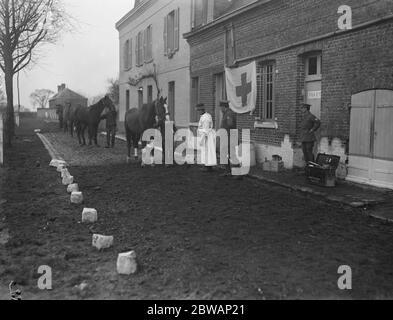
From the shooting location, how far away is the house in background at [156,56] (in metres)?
21.7

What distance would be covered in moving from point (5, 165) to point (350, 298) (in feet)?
42.4

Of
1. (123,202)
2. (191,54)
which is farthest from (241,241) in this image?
(191,54)

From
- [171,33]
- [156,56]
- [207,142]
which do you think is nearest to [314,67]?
[207,142]

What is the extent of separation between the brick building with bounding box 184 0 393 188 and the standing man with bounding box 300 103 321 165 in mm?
321

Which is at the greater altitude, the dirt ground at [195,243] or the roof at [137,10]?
the roof at [137,10]

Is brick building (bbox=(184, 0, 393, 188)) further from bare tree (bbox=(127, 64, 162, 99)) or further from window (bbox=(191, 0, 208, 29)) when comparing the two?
bare tree (bbox=(127, 64, 162, 99))

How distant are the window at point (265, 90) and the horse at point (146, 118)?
2961mm

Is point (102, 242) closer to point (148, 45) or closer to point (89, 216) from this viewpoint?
point (89, 216)

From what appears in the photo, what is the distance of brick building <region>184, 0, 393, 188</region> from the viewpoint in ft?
32.2

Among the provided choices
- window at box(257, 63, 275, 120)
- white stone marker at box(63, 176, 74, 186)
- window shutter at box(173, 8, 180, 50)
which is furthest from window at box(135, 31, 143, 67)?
white stone marker at box(63, 176, 74, 186)

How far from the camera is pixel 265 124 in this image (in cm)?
1415

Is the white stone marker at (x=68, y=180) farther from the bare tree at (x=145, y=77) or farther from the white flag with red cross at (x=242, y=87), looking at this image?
the bare tree at (x=145, y=77)

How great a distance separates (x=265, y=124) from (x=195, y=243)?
8.59 metres

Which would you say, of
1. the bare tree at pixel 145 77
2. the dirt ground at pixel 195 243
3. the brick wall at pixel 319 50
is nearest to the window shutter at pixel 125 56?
the bare tree at pixel 145 77
